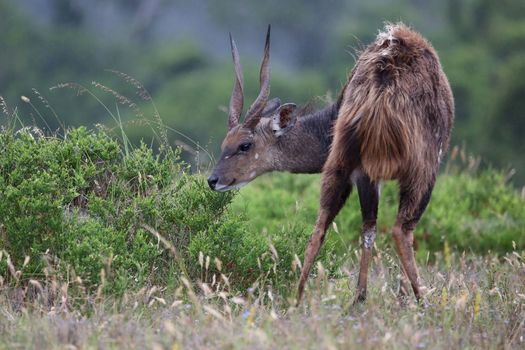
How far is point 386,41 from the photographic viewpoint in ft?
25.0

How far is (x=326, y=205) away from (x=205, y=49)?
44.6 m

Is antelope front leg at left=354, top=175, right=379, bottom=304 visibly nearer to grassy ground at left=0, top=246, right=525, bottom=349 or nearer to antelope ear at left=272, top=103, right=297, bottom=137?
grassy ground at left=0, top=246, right=525, bottom=349

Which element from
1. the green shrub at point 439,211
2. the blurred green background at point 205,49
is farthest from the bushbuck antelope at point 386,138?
the blurred green background at point 205,49

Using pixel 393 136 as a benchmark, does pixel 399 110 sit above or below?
above

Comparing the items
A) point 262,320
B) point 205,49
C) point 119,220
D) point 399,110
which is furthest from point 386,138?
point 205,49

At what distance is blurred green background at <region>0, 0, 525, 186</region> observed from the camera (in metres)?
39.8

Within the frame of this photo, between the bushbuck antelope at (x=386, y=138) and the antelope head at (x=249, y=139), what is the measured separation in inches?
0.7

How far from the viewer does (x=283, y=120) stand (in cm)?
848

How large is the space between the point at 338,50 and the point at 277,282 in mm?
39158

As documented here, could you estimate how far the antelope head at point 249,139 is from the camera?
26.8 ft

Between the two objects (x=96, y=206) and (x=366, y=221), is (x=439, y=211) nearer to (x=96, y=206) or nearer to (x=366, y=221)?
(x=366, y=221)

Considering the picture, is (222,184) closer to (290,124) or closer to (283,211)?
(290,124)

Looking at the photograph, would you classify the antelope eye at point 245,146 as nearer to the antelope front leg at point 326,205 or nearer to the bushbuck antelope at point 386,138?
the bushbuck antelope at point 386,138

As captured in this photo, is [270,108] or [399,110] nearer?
[399,110]
